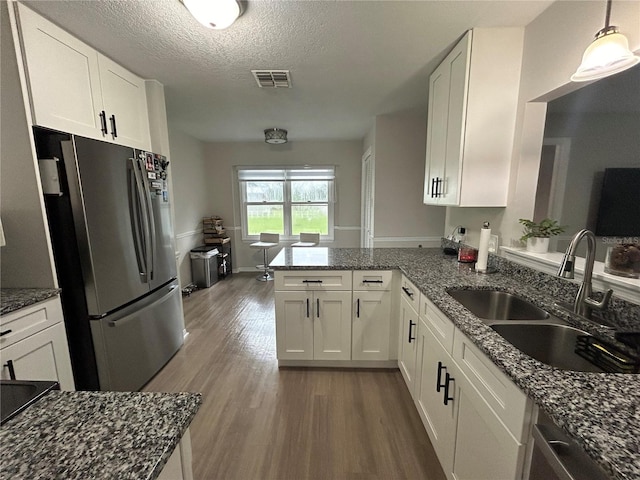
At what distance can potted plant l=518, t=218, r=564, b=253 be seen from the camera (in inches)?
60.9

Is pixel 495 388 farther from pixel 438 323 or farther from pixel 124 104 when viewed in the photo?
pixel 124 104

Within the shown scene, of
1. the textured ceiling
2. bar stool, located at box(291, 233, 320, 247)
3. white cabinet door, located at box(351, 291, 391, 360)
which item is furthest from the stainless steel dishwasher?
bar stool, located at box(291, 233, 320, 247)

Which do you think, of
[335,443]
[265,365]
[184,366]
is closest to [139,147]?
[184,366]

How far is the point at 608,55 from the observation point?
95 cm

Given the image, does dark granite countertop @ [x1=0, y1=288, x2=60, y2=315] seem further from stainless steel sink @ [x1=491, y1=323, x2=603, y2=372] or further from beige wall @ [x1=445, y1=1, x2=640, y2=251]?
beige wall @ [x1=445, y1=1, x2=640, y2=251]

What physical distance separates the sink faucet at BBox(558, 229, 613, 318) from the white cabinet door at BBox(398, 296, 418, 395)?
2.60 feet

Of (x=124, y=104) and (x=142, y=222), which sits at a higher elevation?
(x=124, y=104)

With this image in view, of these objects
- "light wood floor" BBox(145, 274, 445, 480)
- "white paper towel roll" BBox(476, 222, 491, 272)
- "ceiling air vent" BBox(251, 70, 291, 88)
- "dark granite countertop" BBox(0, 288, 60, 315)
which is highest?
"ceiling air vent" BBox(251, 70, 291, 88)

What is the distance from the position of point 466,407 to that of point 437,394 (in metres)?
0.32

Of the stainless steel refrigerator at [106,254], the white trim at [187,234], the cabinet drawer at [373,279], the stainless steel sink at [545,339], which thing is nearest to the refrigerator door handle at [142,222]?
the stainless steel refrigerator at [106,254]

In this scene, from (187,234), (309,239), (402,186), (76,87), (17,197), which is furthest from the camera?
(309,239)

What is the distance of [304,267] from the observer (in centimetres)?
209

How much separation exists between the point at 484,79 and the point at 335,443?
2.47 m

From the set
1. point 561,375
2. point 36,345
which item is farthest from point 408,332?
point 36,345
